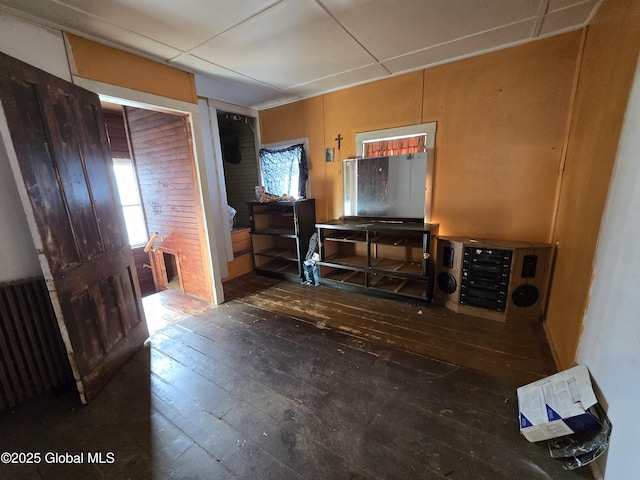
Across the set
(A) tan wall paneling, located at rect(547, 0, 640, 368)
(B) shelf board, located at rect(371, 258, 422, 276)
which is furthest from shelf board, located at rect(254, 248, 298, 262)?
(A) tan wall paneling, located at rect(547, 0, 640, 368)

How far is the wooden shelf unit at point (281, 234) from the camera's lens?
144 inches

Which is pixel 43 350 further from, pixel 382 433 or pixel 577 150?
pixel 577 150

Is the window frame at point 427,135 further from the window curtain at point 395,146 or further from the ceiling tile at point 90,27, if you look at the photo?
the ceiling tile at point 90,27

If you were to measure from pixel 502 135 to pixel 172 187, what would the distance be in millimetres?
3726

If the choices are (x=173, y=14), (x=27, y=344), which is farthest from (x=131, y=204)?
(x=173, y=14)

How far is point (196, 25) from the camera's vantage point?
73.5 inches

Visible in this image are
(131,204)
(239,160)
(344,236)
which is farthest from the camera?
(239,160)

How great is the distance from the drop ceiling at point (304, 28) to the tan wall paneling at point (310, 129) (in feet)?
2.75

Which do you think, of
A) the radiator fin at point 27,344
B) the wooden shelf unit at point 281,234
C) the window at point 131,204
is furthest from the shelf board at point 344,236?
the window at point 131,204

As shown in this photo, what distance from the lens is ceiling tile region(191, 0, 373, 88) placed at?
182 cm

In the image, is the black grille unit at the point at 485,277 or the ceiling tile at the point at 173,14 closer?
the ceiling tile at the point at 173,14

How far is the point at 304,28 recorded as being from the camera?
1957 millimetres

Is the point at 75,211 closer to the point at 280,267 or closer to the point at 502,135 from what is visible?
the point at 280,267

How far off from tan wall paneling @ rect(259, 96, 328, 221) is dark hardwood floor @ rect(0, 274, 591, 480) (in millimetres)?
1972
